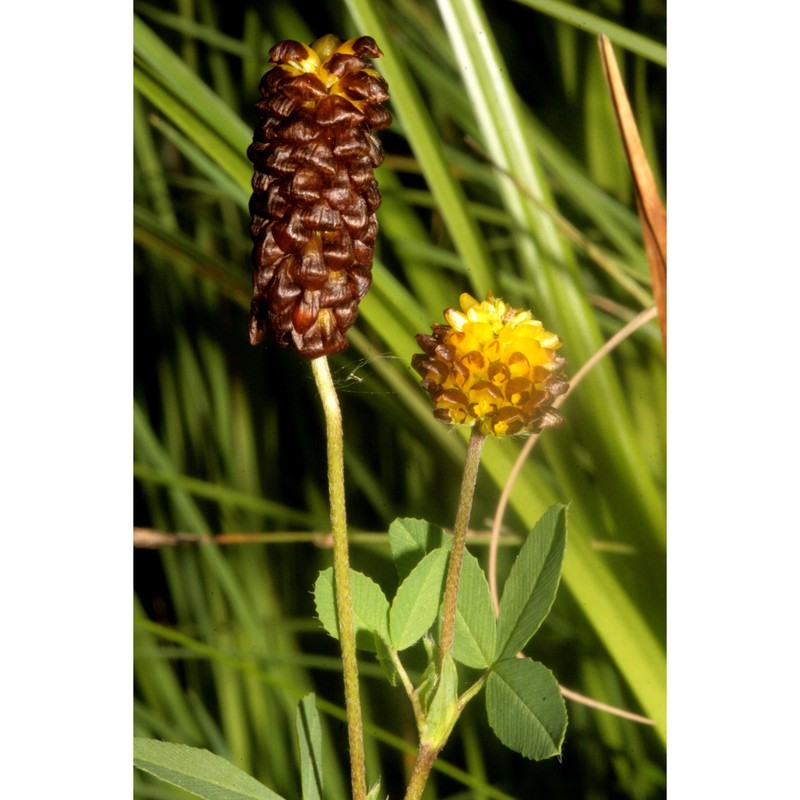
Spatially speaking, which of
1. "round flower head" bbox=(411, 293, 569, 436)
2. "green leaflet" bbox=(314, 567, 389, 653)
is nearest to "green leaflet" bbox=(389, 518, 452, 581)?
"green leaflet" bbox=(314, 567, 389, 653)

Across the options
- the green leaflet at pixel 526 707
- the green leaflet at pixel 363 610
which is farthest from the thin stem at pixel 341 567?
the green leaflet at pixel 526 707

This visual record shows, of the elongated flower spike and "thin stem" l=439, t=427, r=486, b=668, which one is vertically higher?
the elongated flower spike

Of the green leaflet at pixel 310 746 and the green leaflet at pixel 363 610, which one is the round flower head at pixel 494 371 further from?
the green leaflet at pixel 310 746

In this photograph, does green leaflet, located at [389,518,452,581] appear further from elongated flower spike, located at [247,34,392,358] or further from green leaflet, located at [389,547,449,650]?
elongated flower spike, located at [247,34,392,358]

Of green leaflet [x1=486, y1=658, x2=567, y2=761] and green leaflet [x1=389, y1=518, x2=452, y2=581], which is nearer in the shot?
green leaflet [x1=486, y1=658, x2=567, y2=761]

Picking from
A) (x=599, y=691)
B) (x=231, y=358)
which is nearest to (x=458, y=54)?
(x=231, y=358)

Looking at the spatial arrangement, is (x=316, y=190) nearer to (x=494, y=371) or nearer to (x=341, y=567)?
(x=494, y=371)
